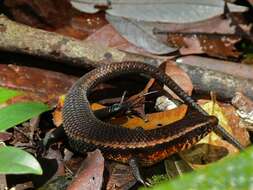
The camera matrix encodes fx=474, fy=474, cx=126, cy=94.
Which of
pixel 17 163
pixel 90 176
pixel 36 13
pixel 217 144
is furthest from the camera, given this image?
pixel 36 13

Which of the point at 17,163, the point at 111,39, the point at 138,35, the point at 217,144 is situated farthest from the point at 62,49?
the point at 17,163

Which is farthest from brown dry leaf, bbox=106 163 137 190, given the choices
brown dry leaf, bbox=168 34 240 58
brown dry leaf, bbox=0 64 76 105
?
brown dry leaf, bbox=168 34 240 58

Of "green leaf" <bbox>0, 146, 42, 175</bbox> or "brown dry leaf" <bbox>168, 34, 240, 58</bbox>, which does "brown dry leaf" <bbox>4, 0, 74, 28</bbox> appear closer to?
"brown dry leaf" <bbox>168, 34, 240, 58</bbox>

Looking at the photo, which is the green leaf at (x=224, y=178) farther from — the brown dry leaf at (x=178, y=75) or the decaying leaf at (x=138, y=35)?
the decaying leaf at (x=138, y=35)

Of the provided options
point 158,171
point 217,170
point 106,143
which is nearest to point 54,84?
point 106,143

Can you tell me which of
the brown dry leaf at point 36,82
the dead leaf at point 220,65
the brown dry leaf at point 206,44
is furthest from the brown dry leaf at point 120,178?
the brown dry leaf at point 206,44

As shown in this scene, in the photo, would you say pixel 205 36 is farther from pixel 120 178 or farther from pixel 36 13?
pixel 120 178

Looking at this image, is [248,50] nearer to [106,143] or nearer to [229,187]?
[106,143]
